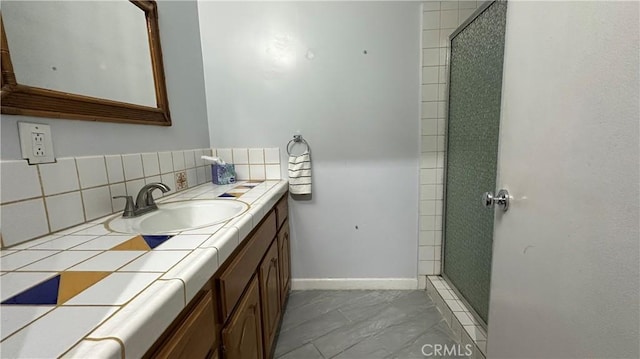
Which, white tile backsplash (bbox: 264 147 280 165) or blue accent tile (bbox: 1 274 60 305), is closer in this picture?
blue accent tile (bbox: 1 274 60 305)

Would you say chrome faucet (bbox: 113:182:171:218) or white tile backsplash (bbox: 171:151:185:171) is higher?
white tile backsplash (bbox: 171:151:185:171)

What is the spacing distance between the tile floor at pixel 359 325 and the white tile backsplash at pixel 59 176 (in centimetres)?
117

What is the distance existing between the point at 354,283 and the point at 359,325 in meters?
0.36

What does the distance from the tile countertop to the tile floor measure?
0.96 m

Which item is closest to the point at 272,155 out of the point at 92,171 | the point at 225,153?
the point at 225,153

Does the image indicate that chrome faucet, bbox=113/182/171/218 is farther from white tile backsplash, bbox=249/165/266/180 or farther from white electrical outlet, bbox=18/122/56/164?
white tile backsplash, bbox=249/165/266/180

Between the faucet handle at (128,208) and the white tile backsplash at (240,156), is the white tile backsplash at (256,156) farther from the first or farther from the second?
the faucet handle at (128,208)

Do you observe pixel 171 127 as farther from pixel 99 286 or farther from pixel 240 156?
pixel 99 286

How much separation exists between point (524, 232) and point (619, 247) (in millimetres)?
262

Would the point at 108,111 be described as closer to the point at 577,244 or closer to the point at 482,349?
the point at 577,244

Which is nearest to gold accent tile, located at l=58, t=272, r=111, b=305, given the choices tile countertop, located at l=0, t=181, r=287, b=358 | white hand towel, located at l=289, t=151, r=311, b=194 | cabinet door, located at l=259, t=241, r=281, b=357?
tile countertop, located at l=0, t=181, r=287, b=358

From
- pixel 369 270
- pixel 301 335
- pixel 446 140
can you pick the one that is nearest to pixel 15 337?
pixel 301 335

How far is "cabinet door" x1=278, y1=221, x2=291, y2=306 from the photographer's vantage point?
1477 millimetres

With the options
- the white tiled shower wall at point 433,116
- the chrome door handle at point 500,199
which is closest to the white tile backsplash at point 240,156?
the white tiled shower wall at point 433,116
